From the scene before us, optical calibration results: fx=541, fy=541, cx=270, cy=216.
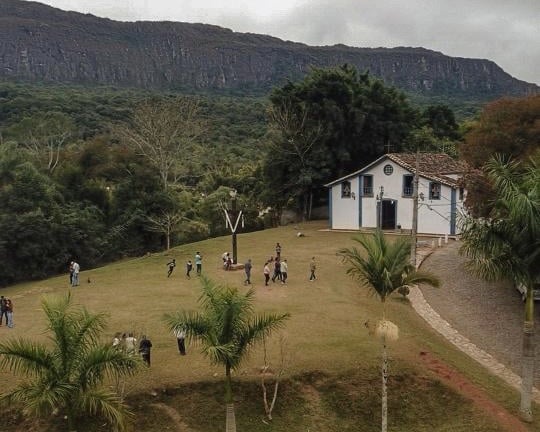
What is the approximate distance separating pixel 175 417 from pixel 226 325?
3.72 metres

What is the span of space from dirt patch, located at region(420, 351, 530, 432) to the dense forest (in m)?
22.6

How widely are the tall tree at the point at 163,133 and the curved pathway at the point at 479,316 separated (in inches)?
847

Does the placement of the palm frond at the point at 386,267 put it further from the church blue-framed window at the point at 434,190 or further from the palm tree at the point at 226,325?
the church blue-framed window at the point at 434,190

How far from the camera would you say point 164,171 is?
40219 millimetres

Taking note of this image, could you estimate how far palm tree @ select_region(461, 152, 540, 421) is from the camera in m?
12.7

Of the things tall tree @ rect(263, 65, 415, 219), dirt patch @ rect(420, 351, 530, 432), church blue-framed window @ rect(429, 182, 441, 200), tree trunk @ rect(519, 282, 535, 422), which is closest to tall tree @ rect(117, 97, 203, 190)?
tall tree @ rect(263, 65, 415, 219)

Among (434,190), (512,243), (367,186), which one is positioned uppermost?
(367,186)

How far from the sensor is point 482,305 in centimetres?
2267

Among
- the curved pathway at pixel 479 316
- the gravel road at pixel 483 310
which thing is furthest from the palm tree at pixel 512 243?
the gravel road at pixel 483 310

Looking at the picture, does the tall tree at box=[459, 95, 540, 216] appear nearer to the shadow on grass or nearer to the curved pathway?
the curved pathway

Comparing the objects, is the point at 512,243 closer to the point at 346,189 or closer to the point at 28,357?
the point at 28,357

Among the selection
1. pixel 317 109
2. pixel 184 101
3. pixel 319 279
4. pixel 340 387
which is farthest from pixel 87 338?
pixel 184 101

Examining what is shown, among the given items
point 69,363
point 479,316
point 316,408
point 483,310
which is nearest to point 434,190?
point 483,310

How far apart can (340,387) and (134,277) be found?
1409 cm
